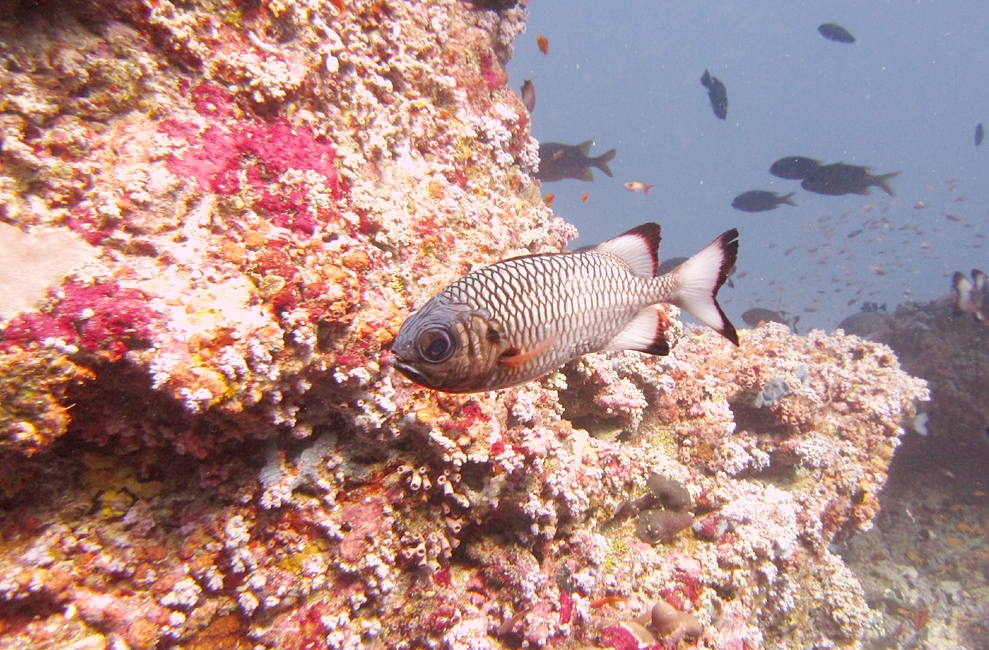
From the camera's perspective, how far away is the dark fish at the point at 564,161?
969 cm

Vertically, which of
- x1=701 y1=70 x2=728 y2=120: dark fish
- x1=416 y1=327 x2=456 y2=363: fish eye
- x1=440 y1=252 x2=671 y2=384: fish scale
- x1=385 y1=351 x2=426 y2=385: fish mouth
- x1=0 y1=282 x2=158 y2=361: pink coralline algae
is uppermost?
x1=701 y1=70 x2=728 y2=120: dark fish

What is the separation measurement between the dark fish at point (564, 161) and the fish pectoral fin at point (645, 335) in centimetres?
752

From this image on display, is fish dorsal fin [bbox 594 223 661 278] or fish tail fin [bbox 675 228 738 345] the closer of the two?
fish tail fin [bbox 675 228 738 345]

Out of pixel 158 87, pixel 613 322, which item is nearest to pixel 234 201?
pixel 158 87

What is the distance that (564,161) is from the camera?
9.76 metres

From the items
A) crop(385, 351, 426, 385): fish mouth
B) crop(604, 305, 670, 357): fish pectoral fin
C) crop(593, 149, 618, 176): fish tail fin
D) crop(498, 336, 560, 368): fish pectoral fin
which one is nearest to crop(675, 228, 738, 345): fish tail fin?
crop(604, 305, 670, 357): fish pectoral fin

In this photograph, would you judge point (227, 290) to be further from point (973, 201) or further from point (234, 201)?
point (973, 201)

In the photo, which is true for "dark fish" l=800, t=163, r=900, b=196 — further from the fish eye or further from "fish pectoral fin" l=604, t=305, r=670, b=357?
the fish eye

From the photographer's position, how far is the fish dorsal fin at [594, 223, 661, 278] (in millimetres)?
2678

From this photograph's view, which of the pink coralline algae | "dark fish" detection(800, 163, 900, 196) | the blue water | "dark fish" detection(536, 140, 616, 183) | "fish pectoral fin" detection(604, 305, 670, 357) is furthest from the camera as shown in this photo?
the blue water

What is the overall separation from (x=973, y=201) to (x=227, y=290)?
699ft

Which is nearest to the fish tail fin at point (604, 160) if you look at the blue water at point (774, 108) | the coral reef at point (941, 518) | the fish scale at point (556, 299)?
the coral reef at point (941, 518)

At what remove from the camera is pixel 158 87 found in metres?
2.65

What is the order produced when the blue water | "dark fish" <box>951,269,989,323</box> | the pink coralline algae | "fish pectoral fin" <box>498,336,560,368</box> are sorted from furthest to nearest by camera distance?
1. the blue water
2. "dark fish" <box>951,269,989,323</box>
3. "fish pectoral fin" <box>498,336,560,368</box>
4. the pink coralline algae
